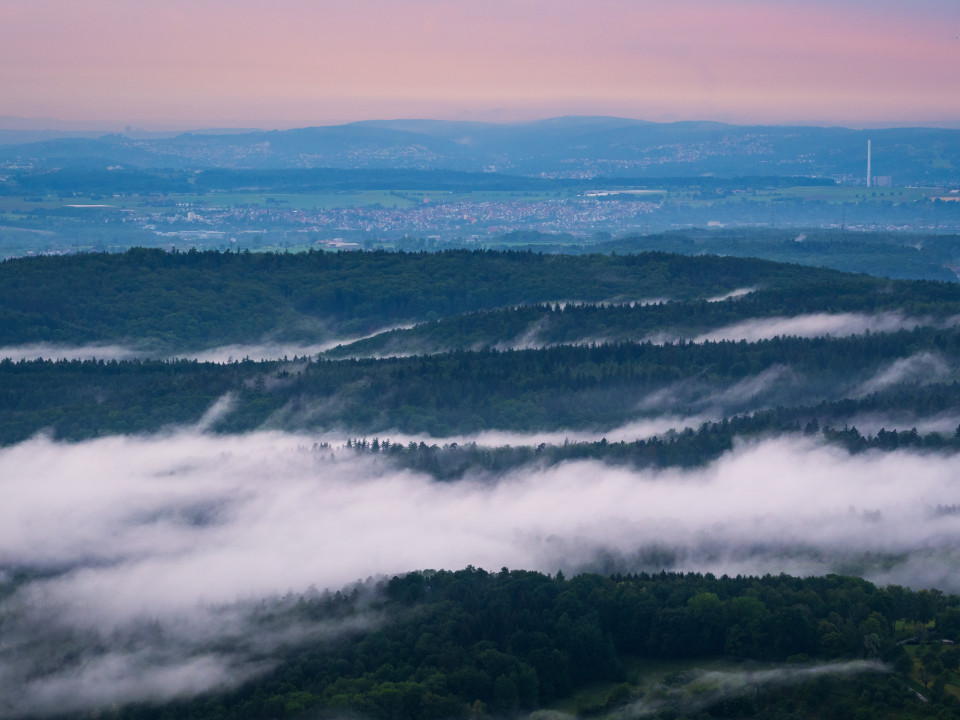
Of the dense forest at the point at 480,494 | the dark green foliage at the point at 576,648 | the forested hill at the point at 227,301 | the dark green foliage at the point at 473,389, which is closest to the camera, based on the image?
the dark green foliage at the point at 576,648

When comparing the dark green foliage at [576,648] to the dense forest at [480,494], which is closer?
the dark green foliage at [576,648]

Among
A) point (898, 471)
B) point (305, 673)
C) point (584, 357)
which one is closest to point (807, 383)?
point (584, 357)

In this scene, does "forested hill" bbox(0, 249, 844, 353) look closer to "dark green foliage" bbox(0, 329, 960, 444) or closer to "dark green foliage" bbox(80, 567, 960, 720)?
"dark green foliage" bbox(0, 329, 960, 444)

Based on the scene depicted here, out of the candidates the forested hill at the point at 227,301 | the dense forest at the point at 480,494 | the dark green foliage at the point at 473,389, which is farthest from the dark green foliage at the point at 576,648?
the forested hill at the point at 227,301

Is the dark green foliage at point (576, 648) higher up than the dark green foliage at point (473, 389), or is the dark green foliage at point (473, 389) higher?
the dark green foliage at point (576, 648)

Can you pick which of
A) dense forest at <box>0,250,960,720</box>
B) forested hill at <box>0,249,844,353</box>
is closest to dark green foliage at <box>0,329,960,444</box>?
dense forest at <box>0,250,960,720</box>

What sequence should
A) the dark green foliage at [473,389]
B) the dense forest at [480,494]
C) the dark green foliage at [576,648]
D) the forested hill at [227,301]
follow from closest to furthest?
the dark green foliage at [576,648]
the dense forest at [480,494]
the dark green foliage at [473,389]
the forested hill at [227,301]

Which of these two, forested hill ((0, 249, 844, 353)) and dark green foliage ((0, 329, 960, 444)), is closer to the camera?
dark green foliage ((0, 329, 960, 444))

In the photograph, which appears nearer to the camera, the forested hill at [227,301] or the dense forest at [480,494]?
the dense forest at [480,494]

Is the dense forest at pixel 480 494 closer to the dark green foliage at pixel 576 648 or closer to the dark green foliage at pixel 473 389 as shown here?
the dark green foliage at pixel 576 648

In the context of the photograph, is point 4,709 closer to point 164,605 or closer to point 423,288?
point 164,605

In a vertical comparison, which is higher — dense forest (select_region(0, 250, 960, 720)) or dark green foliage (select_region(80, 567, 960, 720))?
dark green foliage (select_region(80, 567, 960, 720))
